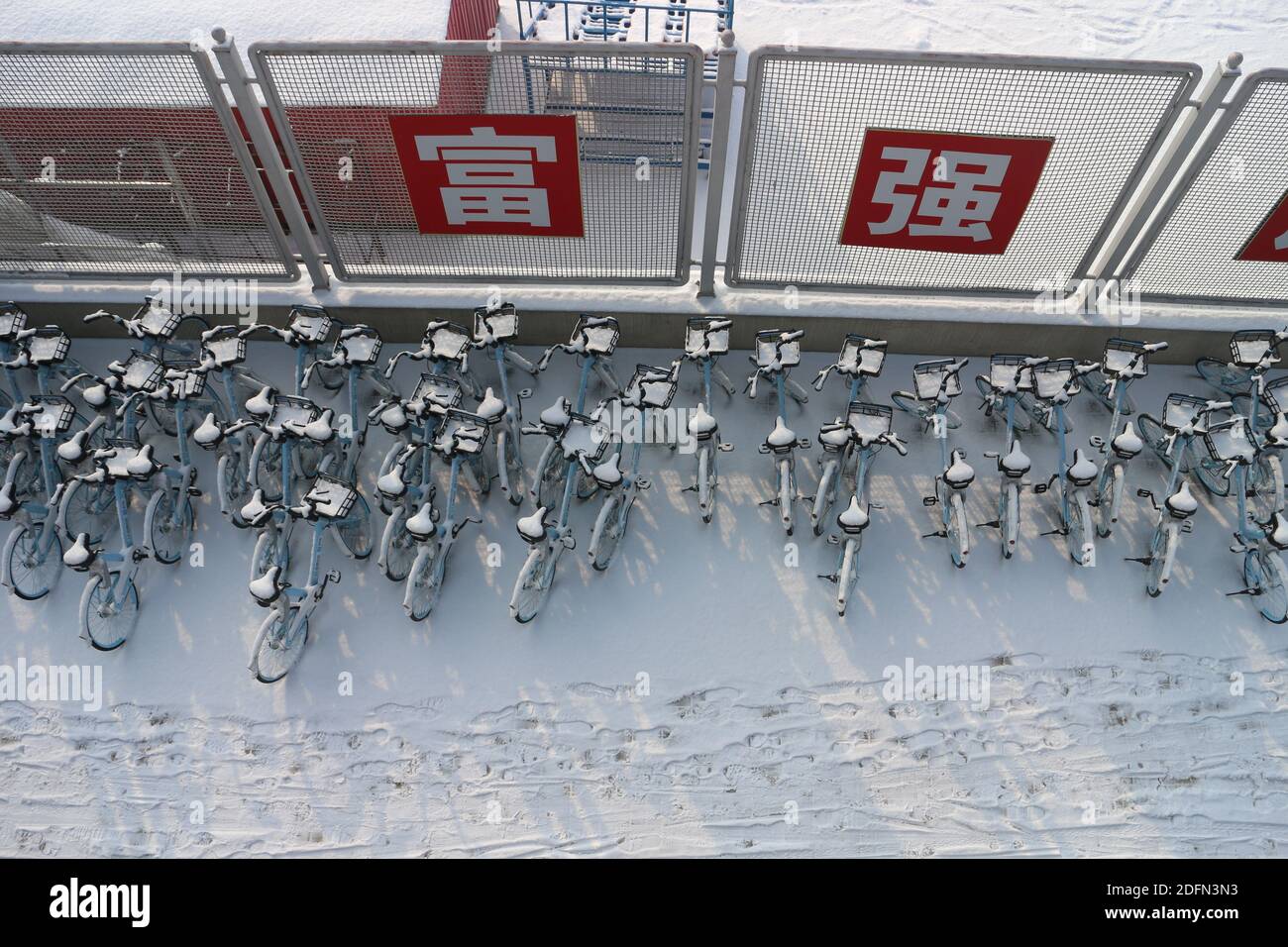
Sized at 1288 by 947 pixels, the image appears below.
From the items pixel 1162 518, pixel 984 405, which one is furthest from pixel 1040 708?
pixel 984 405

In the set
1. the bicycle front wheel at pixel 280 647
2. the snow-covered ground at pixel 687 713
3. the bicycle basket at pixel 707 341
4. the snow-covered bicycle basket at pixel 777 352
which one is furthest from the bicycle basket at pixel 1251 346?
the bicycle front wheel at pixel 280 647

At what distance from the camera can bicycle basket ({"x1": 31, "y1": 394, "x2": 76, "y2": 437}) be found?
5.24 metres

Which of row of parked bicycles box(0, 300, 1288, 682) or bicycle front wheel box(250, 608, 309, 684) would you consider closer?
bicycle front wheel box(250, 608, 309, 684)

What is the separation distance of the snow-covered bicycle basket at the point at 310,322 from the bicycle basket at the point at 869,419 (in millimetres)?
3526

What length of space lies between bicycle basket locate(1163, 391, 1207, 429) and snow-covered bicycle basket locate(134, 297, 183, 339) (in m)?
6.55

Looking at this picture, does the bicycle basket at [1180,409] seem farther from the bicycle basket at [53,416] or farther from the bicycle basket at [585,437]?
the bicycle basket at [53,416]

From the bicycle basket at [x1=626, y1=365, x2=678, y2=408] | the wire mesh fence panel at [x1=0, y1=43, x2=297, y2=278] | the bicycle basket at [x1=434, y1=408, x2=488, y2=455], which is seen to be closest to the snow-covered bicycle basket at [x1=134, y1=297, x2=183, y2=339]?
the wire mesh fence panel at [x1=0, y1=43, x2=297, y2=278]

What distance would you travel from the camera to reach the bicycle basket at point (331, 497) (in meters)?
4.89

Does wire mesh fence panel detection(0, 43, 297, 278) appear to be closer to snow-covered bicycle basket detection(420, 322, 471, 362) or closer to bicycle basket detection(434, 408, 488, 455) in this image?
snow-covered bicycle basket detection(420, 322, 471, 362)

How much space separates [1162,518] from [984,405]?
133 centimetres

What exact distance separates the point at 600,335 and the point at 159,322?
296 cm

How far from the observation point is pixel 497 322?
Result: 576 cm

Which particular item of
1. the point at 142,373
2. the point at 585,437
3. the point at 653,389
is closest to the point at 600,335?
the point at 653,389

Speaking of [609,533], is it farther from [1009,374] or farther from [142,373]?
[142,373]
